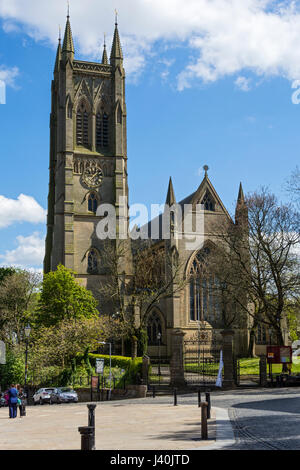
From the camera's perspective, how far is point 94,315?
51688 millimetres

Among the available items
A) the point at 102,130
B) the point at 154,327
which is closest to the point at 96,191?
the point at 102,130

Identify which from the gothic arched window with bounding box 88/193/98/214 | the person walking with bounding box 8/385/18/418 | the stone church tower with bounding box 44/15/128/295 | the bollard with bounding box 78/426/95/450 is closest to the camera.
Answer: the bollard with bounding box 78/426/95/450

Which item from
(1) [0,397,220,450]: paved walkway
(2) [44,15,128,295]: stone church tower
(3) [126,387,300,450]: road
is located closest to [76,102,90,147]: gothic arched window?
(2) [44,15,128,295]: stone church tower

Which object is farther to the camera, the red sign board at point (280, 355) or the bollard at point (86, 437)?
the red sign board at point (280, 355)

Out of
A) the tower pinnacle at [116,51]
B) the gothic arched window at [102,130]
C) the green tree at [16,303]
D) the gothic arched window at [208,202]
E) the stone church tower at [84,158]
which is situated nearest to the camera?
the green tree at [16,303]

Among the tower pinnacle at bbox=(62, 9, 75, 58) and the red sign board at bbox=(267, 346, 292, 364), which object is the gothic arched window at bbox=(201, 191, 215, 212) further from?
the red sign board at bbox=(267, 346, 292, 364)

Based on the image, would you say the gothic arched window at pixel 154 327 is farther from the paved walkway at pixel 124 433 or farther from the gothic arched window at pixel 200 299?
the paved walkway at pixel 124 433

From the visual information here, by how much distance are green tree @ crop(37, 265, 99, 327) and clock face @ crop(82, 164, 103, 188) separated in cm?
1304

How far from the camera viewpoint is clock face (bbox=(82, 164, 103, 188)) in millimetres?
61812

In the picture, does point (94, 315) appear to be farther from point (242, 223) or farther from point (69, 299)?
point (242, 223)

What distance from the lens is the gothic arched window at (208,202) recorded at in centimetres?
6069

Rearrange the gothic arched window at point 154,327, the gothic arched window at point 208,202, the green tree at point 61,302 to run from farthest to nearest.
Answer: the gothic arched window at point 208,202
the gothic arched window at point 154,327
the green tree at point 61,302

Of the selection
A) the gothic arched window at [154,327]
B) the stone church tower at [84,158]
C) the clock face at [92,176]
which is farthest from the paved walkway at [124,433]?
the clock face at [92,176]
